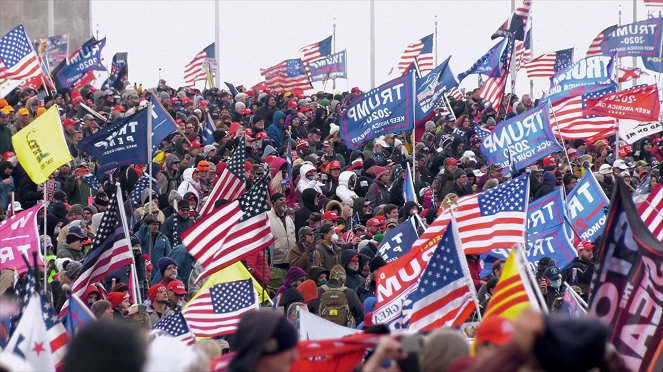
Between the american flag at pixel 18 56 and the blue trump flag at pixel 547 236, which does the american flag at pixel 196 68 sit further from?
the blue trump flag at pixel 547 236

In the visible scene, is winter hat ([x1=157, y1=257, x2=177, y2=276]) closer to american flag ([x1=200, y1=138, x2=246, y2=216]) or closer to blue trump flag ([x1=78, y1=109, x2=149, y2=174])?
american flag ([x1=200, y1=138, x2=246, y2=216])

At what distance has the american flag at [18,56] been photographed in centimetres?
2811

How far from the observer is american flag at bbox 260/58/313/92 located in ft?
125

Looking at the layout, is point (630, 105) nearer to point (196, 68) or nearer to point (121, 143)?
point (121, 143)

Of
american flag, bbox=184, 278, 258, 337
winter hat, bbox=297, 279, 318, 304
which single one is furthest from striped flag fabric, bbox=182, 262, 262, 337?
winter hat, bbox=297, 279, 318, 304

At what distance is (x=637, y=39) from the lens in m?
32.3

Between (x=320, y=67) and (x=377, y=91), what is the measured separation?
1811 cm

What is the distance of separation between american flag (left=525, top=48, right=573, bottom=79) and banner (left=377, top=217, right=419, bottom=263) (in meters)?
19.7

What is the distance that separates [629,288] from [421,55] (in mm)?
30609

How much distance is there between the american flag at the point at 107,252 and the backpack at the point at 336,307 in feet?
7.16

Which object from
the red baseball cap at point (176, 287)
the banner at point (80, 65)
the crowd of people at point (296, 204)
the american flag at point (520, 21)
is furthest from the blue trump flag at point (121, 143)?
the banner at point (80, 65)

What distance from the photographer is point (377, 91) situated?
22.8 m

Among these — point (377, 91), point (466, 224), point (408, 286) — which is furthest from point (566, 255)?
point (377, 91)

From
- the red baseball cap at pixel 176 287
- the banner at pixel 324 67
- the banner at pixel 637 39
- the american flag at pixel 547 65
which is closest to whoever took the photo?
the red baseball cap at pixel 176 287
